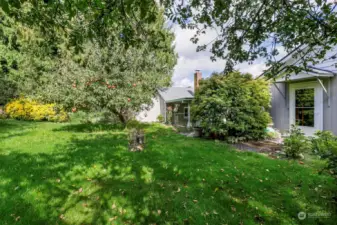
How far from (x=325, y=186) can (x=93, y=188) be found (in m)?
4.66

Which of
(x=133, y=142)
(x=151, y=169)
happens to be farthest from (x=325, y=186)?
(x=133, y=142)

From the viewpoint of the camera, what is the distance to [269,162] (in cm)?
530

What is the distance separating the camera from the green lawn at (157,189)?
9.35ft

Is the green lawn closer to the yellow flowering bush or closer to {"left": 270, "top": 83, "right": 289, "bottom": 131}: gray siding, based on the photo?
{"left": 270, "top": 83, "right": 289, "bottom": 131}: gray siding

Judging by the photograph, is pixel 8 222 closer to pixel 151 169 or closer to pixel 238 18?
pixel 151 169

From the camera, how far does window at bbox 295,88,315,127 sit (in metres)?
7.82

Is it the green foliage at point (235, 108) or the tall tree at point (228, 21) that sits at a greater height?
the tall tree at point (228, 21)

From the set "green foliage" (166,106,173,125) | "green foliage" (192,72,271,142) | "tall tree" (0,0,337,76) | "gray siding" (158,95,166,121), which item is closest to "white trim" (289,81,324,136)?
"green foliage" (192,72,271,142)

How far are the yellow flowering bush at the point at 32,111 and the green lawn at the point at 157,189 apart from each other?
39.3 feet

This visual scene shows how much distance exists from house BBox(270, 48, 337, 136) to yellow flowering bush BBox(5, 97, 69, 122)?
647 inches

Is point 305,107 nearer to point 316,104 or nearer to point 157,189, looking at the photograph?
point 316,104

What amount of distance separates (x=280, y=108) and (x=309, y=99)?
1469 mm

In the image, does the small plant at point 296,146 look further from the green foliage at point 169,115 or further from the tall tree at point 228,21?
the green foliage at point 169,115

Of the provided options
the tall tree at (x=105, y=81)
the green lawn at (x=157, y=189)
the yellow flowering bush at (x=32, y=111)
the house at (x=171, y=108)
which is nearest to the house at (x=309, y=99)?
the green lawn at (x=157, y=189)
